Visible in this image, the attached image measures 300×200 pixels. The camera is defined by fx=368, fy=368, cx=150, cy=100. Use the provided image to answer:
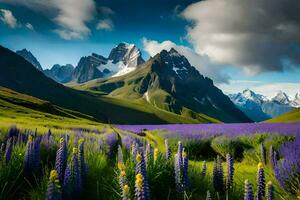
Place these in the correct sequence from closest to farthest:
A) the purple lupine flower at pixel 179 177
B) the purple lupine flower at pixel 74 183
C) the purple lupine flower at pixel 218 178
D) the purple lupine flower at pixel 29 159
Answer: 1. the purple lupine flower at pixel 74 183
2. the purple lupine flower at pixel 179 177
3. the purple lupine flower at pixel 29 159
4. the purple lupine flower at pixel 218 178

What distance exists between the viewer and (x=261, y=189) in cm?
519

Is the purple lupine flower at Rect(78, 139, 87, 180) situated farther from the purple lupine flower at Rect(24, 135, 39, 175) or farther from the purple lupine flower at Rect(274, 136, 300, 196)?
the purple lupine flower at Rect(274, 136, 300, 196)

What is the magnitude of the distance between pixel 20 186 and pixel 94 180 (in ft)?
5.12

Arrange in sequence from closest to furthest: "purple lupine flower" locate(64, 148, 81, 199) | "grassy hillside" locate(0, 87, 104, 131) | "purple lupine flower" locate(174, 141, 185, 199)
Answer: "purple lupine flower" locate(64, 148, 81, 199) → "purple lupine flower" locate(174, 141, 185, 199) → "grassy hillside" locate(0, 87, 104, 131)

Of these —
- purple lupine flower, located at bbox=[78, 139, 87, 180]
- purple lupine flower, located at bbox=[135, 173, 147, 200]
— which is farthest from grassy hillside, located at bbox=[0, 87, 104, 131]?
purple lupine flower, located at bbox=[135, 173, 147, 200]

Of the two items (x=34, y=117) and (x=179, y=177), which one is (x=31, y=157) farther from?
(x=34, y=117)

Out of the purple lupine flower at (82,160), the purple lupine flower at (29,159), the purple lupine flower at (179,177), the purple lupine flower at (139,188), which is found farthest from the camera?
the purple lupine flower at (29,159)

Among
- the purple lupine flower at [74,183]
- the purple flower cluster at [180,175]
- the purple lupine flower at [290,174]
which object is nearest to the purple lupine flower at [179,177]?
the purple flower cluster at [180,175]

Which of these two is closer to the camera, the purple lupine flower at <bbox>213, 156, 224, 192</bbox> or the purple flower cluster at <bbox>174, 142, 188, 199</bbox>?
the purple flower cluster at <bbox>174, 142, 188, 199</bbox>

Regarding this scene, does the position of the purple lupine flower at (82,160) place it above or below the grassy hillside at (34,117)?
below

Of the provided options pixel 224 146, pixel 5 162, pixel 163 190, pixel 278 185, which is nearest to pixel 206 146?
pixel 224 146

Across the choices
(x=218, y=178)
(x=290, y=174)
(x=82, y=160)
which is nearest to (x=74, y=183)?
(x=82, y=160)

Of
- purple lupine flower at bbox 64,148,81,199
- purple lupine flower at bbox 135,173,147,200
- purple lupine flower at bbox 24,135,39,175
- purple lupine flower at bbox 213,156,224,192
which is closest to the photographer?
purple lupine flower at bbox 135,173,147,200

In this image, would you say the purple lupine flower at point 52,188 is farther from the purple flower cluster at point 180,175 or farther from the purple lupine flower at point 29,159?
the purple lupine flower at point 29,159
